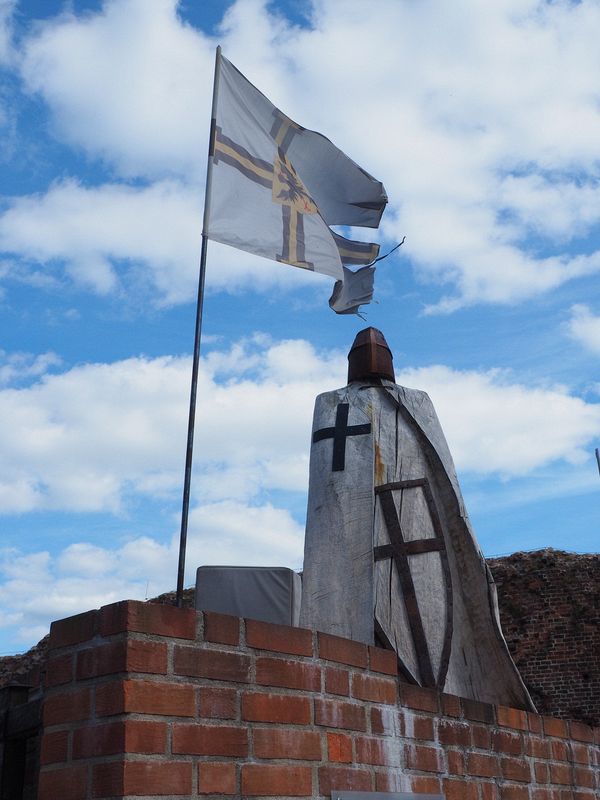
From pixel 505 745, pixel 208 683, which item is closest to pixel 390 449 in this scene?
pixel 505 745

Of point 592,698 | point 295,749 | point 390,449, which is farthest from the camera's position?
point 592,698

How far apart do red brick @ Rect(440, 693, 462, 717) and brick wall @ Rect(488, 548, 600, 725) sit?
10627 mm

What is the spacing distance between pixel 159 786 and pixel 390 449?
7.50 feet

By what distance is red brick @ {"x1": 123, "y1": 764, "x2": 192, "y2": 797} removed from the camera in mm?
2104

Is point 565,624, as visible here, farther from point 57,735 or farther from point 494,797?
point 57,735

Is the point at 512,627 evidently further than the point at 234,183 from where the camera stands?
Yes

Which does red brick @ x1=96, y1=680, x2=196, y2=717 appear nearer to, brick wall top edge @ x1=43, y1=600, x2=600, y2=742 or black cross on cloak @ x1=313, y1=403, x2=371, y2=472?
brick wall top edge @ x1=43, y1=600, x2=600, y2=742

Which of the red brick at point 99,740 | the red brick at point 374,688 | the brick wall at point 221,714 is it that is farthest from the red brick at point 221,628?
Answer: the red brick at point 374,688

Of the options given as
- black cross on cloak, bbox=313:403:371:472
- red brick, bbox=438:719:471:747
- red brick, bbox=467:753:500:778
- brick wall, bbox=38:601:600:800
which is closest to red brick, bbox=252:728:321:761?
brick wall, bbox=38:601:600:800

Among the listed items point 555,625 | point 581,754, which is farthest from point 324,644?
point 555,625

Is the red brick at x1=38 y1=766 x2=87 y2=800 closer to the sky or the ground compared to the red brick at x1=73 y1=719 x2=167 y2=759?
closer to the ground

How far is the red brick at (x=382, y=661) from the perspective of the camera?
3.04 metres

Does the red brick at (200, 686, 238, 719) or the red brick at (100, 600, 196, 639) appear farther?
the red brick at (200, 686, 238, 719)

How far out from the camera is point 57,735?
7.59ft
